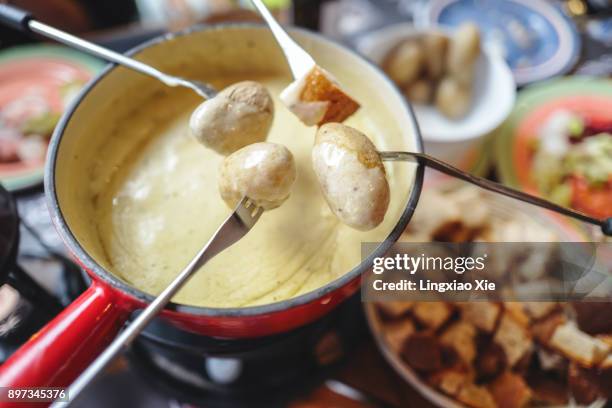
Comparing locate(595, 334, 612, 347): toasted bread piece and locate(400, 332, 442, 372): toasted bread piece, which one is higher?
locate(595, 334, 612, 347): toasted bread piece

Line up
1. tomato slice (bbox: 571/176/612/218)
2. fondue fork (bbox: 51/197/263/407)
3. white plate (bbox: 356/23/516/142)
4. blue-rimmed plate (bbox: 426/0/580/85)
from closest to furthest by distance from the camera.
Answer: fondue fork (bbox: 51/197/263/407) → tomato slice (bbox: 571/176/612/218) → white plate (bbox: 356/23/516/142) → blue-rimmed plate (bbox: 426/0/580/85)

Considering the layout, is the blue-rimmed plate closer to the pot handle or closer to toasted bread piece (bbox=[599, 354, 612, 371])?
toasted bread piece (bbox=[599, 354, 612, 371])

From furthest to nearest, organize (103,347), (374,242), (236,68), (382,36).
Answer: (382,36) < (236,68) < (374,242) < (103,347)

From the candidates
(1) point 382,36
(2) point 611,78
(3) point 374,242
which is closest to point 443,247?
(3) point 374,242

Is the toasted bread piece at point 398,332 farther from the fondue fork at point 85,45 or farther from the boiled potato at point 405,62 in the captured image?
the boiled potato at point 405,62

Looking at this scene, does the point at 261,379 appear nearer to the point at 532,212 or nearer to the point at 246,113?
the point at 246,113

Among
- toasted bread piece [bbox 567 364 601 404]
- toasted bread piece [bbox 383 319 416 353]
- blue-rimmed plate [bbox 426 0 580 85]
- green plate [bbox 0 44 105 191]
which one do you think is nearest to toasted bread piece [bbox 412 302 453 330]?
toasted bread piece [bbox 383 319 416 353]
